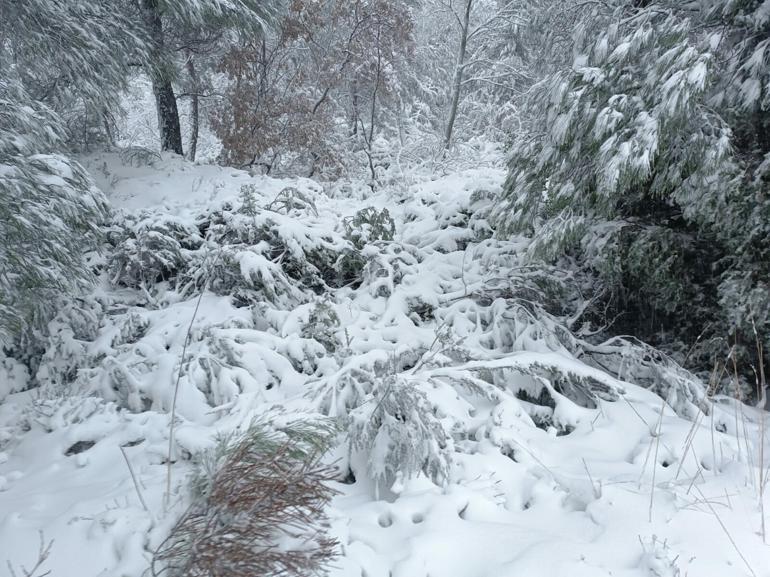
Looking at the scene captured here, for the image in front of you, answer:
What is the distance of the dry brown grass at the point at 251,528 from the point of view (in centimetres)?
140

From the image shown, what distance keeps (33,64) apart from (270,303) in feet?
10.5

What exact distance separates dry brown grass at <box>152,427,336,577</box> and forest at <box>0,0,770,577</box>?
0.01 m

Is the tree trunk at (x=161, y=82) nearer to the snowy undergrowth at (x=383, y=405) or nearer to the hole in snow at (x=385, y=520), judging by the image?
the snowy undergrowth at (x=383, y=405)

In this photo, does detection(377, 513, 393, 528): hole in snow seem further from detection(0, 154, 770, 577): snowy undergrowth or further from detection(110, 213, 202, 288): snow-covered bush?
detection(110, 213, 202, 288): snow-covered bush

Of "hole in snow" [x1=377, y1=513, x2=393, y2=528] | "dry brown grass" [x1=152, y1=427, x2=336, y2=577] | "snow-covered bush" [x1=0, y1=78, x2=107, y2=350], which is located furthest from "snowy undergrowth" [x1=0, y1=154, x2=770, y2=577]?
"snow-covered bush" [x1=0, y1=78, x2=107, y2=350]

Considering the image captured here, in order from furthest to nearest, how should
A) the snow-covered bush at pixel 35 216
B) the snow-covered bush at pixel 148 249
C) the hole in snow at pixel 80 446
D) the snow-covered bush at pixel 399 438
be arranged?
the snow-covered bush at pixel 148 249, the snow-covered bush at pixel 35 216, the hole in snow at pixel 80 446, the snow-covered bush at pixel 399 438

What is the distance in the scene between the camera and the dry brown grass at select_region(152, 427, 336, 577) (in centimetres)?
140

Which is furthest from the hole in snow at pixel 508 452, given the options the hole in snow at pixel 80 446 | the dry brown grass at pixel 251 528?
the hole in snow at pixel 80 446

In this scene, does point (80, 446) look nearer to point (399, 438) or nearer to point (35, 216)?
point (35, 216)

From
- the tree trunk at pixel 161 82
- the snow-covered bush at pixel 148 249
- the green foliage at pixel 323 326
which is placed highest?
the tree trunk at pixel 161 82

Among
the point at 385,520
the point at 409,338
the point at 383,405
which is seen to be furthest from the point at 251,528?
the point at 409,338

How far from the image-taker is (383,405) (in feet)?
8.20

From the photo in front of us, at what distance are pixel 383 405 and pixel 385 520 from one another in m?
0.56

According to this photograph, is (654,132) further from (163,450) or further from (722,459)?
(163,450)
